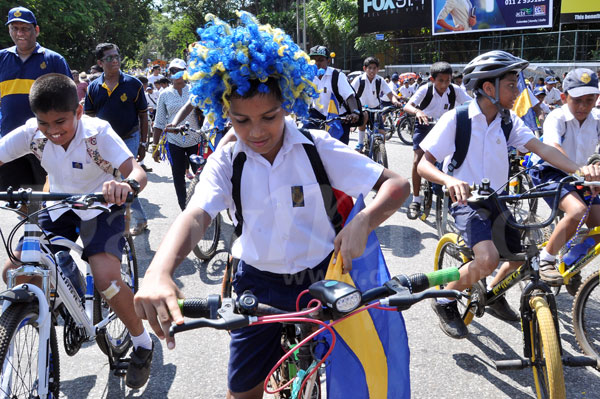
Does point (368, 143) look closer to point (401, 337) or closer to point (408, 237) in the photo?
point (408, 237)

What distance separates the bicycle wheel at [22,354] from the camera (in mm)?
2605

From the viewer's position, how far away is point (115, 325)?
4.03m

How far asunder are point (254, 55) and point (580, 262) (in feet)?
10.9

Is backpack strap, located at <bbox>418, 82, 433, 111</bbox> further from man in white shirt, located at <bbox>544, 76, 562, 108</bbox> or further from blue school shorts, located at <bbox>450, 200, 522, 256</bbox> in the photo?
man in white shirt, located at <bbox>544, 76, 562, 108</bbox>

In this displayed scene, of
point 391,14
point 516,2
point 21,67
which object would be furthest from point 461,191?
point 391,14

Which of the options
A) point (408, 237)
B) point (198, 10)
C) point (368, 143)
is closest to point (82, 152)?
point (408, 237)

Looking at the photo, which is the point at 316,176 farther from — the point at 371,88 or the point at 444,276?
the point at 371,88

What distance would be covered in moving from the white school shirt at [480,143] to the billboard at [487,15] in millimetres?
28618

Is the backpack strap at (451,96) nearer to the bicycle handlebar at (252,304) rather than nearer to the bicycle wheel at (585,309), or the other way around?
the bicycle wheel at (585,309)

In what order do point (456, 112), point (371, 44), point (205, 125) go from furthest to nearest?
point (371, 44) < point (205, 125) < point (456, 112)

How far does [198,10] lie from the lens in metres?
61.3

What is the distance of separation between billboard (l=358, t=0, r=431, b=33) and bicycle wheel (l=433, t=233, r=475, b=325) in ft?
107

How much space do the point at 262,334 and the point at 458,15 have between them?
33570 mm

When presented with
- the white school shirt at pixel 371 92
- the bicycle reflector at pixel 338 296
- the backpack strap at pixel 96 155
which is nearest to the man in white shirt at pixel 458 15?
the white school shirt at pixel 371 92
